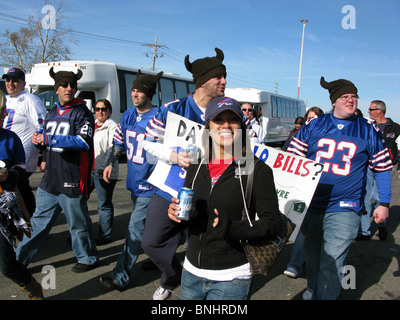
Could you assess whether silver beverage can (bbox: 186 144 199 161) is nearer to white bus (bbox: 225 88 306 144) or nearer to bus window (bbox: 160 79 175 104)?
bus window (bbox: 160 79 175 104)

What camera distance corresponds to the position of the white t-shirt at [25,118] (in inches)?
196

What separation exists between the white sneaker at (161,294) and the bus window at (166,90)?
15.1 m

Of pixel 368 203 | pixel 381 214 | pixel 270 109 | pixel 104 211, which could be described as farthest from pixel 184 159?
pixel 270 109

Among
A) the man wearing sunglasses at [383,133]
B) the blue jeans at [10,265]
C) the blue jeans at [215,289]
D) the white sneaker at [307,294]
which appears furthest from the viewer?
the man wearing sunglasses at [383,133]

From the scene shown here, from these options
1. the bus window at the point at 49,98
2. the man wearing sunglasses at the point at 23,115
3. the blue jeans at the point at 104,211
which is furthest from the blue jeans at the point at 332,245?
the bus window at the point at 49,98

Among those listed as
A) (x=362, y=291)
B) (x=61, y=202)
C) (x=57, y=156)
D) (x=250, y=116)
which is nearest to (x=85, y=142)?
(x=57, y=156)

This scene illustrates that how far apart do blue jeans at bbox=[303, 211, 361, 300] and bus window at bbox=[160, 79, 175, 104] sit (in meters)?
15.4

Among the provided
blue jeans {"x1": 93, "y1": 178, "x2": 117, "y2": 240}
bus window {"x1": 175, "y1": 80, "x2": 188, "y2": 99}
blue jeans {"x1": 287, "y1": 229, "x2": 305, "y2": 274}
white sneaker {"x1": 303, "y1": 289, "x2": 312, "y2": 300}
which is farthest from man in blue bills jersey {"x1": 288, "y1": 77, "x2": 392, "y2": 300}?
bus window {"x1": 175, "y1": 80, "x2": 188, "y2": 99}

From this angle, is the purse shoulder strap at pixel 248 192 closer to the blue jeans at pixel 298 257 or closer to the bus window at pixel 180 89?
the blue jeans at pixel 298 257

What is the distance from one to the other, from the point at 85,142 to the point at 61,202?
73cm

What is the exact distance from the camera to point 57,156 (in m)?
4.06

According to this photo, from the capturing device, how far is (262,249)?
2023 mm

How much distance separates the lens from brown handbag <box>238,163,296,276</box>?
6.59 ft
